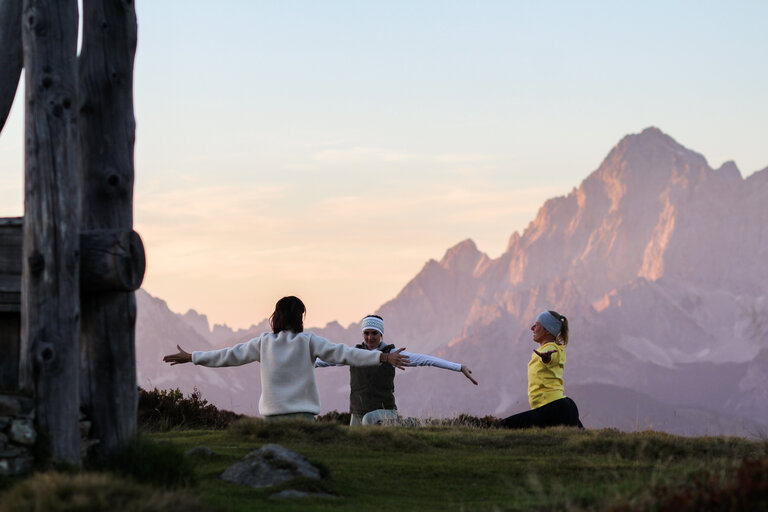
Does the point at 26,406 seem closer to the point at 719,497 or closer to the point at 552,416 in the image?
the point at 719,497

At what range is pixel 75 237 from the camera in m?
9.09

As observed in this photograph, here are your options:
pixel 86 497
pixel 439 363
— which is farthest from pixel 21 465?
pixel 439 363

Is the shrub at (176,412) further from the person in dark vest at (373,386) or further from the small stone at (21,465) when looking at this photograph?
the small stone at (21,465)

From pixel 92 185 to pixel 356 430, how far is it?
5.45 m

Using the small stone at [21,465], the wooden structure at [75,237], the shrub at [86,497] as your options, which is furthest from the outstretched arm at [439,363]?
the shrub at [86,497]

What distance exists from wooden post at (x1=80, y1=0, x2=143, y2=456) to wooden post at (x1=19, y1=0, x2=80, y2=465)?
55 cm

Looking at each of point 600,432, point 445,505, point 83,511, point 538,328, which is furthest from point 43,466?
point 538,328

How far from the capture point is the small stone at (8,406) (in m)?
8.59

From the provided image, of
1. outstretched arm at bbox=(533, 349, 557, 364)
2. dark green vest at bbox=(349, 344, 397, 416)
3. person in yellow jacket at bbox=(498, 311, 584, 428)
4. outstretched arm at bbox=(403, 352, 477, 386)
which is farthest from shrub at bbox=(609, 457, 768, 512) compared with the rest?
dark green vest at bbox=(349, 344, 397, 416)

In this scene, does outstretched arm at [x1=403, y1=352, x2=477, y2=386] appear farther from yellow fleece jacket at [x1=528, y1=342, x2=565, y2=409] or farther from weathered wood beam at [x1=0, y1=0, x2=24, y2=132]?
weathered wood beam at [x1=0, y1=0, x2=24, y2=132]

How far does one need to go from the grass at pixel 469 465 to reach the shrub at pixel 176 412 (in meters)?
2.88

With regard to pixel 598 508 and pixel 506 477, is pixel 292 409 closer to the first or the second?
pixel 506 477

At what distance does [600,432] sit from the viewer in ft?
48.4

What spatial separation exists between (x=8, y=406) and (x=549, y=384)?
35.6 ft
